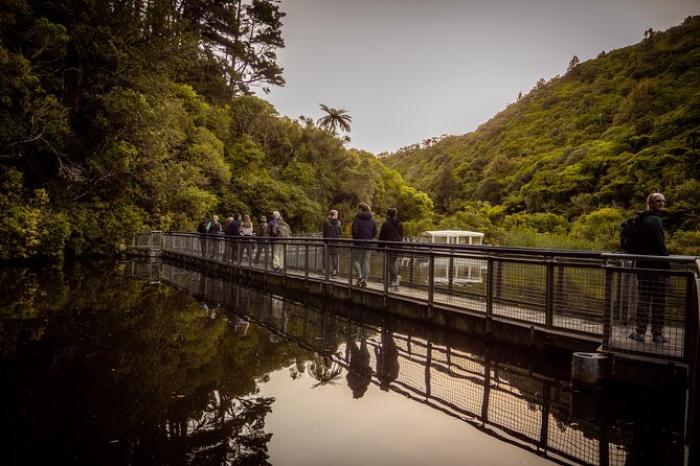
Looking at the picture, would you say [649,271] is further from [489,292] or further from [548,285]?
[489,292]

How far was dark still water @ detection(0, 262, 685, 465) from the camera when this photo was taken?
375 centimetres

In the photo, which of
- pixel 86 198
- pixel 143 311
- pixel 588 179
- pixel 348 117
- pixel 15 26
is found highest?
pixel 348 117

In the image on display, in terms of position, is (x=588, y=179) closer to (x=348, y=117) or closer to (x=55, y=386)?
(x=348, y=117)

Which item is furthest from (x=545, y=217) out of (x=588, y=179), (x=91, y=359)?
(x=91, y=359)

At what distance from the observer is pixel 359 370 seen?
6.04 metres

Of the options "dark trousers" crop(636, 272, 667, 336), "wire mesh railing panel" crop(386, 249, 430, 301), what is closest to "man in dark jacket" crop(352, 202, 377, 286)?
"wire mesh railing panel" crop(386, 249, 430, 301)

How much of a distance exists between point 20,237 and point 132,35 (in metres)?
11.3

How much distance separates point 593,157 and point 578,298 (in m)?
46.0

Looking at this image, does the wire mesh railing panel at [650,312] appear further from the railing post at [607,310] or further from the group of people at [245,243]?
the group of people at [245,243]

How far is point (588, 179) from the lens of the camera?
44312mm

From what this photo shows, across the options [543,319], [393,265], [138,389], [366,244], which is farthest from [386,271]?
[138,389]

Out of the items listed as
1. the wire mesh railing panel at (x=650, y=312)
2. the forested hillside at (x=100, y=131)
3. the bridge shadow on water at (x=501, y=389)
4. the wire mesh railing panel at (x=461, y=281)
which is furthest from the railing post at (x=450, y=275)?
the forested hillside at (x=100, y=131)

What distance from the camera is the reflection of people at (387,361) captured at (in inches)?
223

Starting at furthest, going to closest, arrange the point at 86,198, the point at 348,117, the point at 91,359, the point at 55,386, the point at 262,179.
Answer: the point at 348,117 → the point at 262,179 → the point at 86,198 → the point at 91,359 → the point at 55,386
